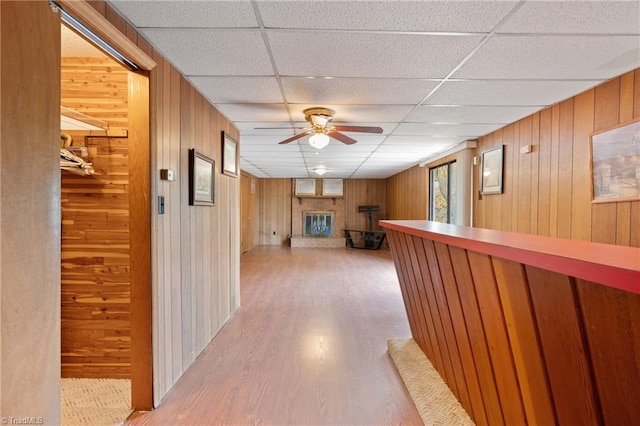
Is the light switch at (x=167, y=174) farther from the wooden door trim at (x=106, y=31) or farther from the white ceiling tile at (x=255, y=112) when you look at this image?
the white ceiling tile at (x=255, y=112)

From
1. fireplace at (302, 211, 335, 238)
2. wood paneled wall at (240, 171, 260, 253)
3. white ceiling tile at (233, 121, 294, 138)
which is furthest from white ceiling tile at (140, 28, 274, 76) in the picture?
fireplace at (302, 211, 335, 238)

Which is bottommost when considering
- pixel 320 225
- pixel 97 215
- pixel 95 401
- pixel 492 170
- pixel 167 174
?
pixel 95 401

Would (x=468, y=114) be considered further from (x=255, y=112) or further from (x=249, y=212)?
(x=249, y=212)

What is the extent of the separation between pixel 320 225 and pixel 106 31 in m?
8.39

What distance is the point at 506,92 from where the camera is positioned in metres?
2.34

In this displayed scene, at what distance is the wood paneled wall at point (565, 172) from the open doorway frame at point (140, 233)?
10.5 feet

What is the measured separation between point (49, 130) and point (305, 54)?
1362 millimetres

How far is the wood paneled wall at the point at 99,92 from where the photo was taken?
2.03 meters

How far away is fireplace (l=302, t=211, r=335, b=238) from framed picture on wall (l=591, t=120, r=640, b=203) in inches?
297

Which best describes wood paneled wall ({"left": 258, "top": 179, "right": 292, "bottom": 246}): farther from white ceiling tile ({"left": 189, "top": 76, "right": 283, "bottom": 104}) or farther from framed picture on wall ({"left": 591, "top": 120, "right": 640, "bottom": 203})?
framed picture on wall ({"left": 591, "top": 120, "right": 640, "bottom": 203})

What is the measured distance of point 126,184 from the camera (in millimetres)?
2031

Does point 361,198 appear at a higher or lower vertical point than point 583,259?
higher

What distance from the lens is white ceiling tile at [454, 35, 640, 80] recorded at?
162cm

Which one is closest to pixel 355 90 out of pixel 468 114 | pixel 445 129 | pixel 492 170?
pixel 468 114
